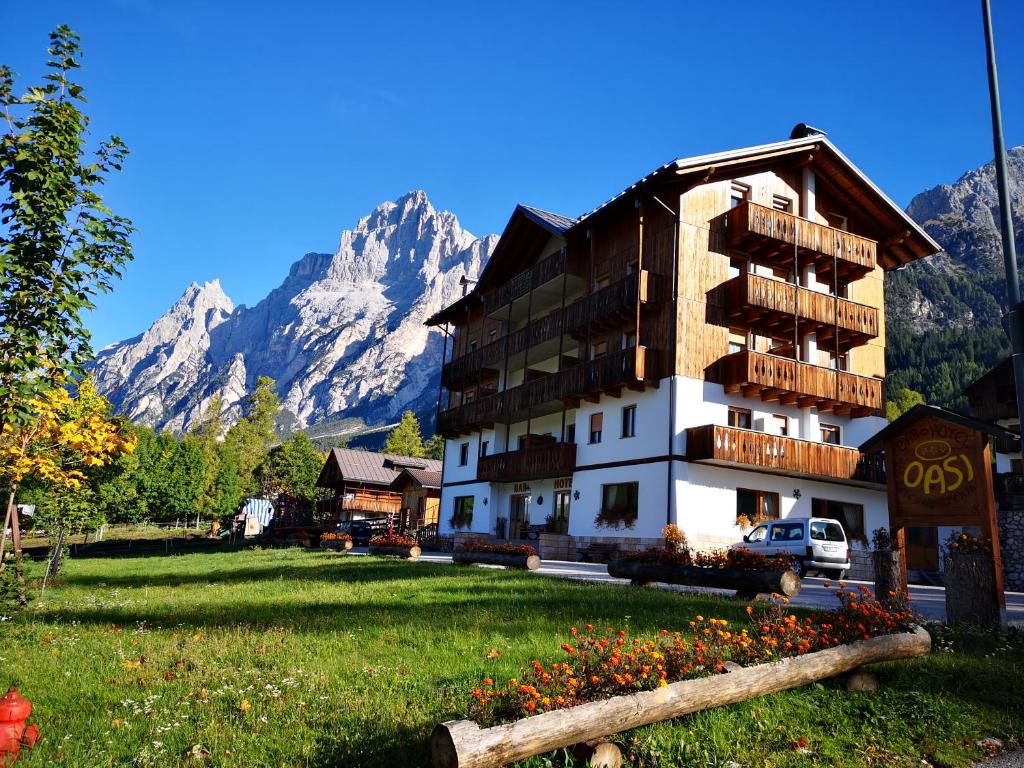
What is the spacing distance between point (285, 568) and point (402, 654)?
51.1ft

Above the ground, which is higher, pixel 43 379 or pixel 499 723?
pixel 43 379

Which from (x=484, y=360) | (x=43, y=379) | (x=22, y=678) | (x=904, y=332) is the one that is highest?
(x=904, y=332)

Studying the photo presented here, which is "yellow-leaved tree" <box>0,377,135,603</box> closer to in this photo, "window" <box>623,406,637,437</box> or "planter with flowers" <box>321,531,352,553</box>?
"planter with flowers" <box>321,531,352,553</box>

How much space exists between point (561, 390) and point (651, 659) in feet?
85.6

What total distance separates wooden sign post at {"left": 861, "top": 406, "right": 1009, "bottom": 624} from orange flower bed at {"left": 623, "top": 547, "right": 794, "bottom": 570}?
2.71 meters

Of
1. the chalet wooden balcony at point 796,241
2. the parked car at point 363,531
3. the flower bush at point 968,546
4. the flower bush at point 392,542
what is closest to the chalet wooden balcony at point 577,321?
the chalet wooden balcony at point 796,241

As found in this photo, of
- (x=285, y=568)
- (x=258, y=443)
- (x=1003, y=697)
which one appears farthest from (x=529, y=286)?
(x=258, y=443)

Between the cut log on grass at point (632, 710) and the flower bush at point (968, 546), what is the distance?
375cm

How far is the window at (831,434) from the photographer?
30672mm

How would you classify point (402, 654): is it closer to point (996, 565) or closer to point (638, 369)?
point (996, 565)

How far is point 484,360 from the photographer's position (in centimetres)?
A: 3978

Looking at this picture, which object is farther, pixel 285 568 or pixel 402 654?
pixel 285 568

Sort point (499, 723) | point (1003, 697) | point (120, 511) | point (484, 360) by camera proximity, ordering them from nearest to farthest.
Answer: point (499, 723) → point (1003, 697) → point (484, 360) → point (120, 511)

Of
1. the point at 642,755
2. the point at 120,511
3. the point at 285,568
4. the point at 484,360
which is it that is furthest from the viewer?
the point at 120,511
